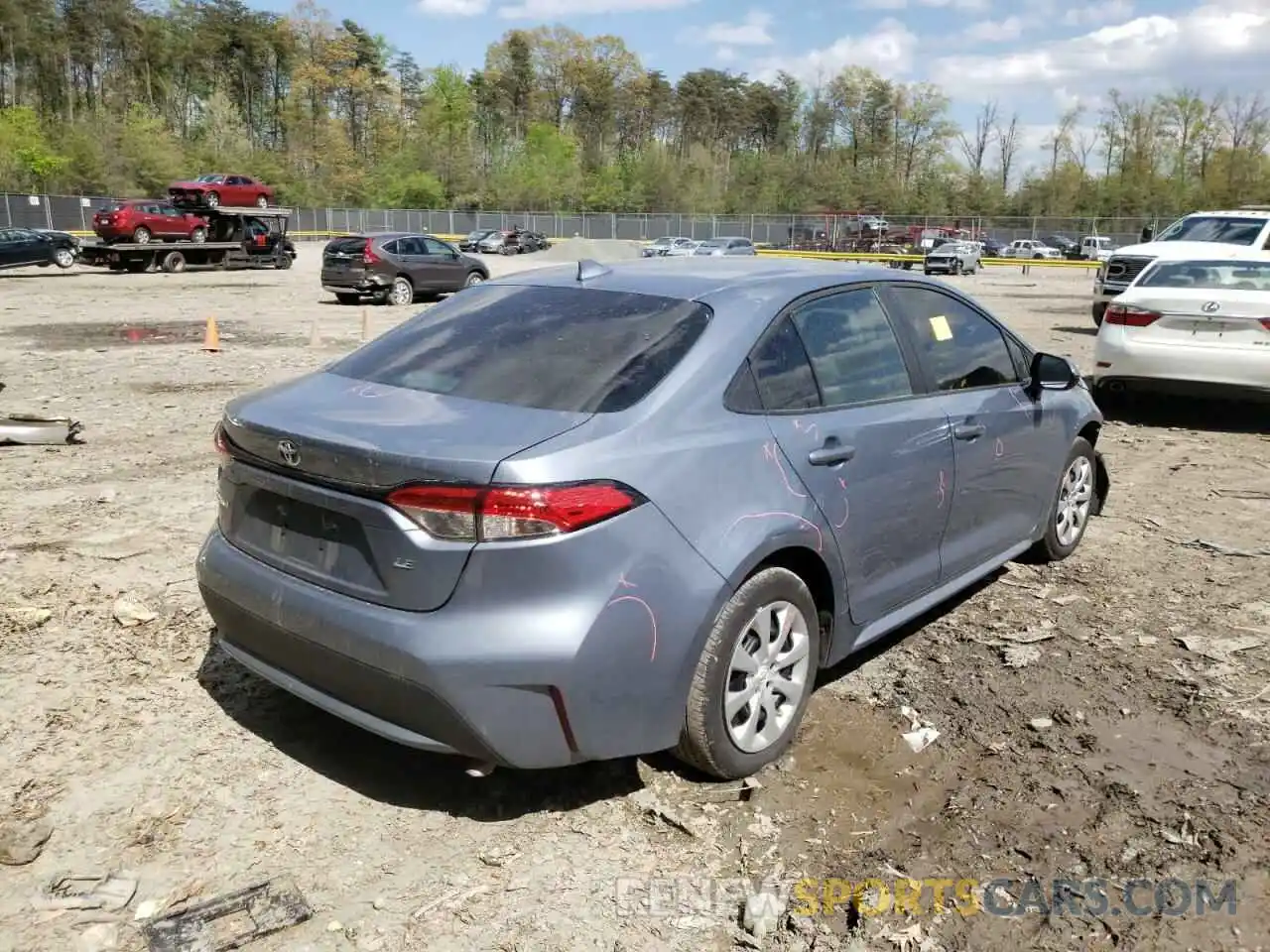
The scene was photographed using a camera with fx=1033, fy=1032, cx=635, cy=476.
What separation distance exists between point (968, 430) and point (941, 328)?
19.0 inches

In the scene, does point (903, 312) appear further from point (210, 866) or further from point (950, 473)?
point (210, 866)

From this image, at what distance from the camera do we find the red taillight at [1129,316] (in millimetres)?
8945

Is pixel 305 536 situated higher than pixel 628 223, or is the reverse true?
pixel 628 223

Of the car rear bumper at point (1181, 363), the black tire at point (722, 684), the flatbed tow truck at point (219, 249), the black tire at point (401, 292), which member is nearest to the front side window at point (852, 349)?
the black tire at point (722, 684)

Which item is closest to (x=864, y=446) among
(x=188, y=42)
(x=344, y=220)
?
(x=344, y=220)

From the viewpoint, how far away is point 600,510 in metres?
2.84

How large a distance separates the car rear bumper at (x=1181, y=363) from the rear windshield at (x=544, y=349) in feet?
22.3

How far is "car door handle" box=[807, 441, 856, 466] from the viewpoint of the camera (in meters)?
3.47

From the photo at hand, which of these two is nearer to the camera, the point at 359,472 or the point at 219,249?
the point at 359,472

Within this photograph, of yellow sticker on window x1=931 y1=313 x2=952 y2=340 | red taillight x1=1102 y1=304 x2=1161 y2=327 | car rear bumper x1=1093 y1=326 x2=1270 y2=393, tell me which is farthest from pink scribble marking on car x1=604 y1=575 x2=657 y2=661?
red taillight x1=1102 y1=304 x2=1161 y2=327

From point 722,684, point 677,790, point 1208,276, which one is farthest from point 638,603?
point 1208,276

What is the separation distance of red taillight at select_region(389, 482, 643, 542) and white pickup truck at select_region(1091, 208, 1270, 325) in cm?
1326

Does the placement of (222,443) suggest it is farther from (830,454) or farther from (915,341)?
(915,341)

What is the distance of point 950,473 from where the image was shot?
13.8 feet
